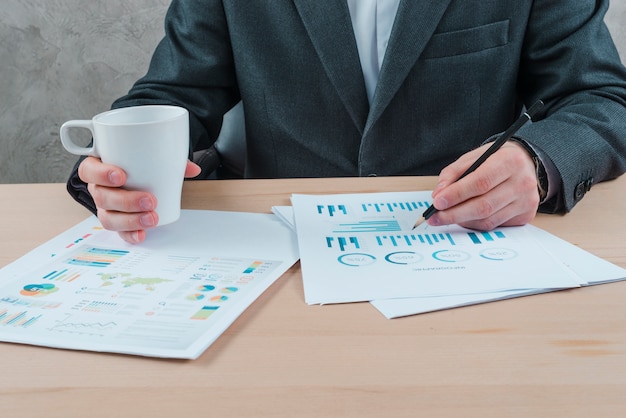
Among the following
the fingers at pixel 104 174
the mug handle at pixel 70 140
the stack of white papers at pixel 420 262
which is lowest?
the stack of white papers at pixel 420 262

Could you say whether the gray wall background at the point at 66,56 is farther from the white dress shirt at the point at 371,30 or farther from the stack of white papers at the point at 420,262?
the stack of white papers at the point at 420,262

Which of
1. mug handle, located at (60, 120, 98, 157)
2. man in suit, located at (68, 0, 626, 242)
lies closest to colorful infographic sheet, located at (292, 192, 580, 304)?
mug handle, located at (60, 120, 98, 157)

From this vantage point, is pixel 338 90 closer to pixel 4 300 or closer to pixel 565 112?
pixel 565 112

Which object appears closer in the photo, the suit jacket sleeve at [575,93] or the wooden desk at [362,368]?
the wooden desk at [362,368]

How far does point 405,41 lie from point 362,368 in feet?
2.43

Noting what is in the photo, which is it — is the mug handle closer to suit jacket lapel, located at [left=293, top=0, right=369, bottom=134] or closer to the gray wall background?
suit jacket lapel, located at [left=293, top=0, right=369, bottom=134]

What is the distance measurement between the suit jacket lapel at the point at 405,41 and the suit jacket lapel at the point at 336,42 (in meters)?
0.05

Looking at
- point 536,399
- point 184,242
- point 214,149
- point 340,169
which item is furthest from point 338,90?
point 536,399

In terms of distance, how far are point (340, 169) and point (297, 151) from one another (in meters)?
0.09

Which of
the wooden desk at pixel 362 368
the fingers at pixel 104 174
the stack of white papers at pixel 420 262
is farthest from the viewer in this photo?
the fingers at pixel 104 174

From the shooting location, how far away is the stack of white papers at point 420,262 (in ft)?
1.99

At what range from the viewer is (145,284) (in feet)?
2.06

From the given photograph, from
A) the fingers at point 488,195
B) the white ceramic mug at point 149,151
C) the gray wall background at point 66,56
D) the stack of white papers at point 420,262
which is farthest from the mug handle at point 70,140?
the gray wall background at point 66,56

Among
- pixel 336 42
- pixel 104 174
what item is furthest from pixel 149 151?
pixel 336 42
